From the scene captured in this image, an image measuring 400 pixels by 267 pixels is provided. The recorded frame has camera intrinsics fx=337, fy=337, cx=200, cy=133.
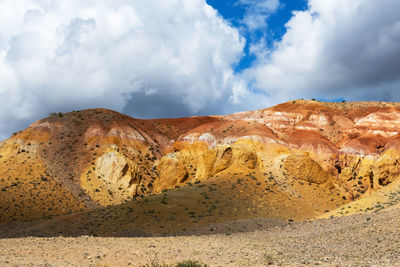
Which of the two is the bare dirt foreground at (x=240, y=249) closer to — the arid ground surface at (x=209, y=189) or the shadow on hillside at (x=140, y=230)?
the arid ground surface at (x=209, y=189)

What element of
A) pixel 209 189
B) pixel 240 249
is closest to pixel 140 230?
pixel 209 189

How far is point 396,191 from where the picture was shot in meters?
26.4

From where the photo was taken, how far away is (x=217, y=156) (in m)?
39.5

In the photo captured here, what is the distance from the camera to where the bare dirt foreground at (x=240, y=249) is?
10.1m

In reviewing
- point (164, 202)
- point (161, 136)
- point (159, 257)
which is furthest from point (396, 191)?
point (161, 136)

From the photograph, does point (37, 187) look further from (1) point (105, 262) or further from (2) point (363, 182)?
(2) point (363, 182)

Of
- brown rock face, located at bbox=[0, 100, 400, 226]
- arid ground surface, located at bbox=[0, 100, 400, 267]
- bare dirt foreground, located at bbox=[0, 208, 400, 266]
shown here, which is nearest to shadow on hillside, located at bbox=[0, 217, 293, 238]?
arid ground surface, located at bbox=[0, 100, 400, 267]

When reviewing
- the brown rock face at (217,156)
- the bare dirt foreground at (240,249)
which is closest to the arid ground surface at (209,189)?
the bare dirt foreground at (240,249)

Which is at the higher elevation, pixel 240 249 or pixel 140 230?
pixel 240 249

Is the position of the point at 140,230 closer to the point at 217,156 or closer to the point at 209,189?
the point at 209,189

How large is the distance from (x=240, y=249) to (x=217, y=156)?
26419 millimetres

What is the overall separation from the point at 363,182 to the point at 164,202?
26364 mm

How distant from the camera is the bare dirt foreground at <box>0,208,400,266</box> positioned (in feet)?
33.1

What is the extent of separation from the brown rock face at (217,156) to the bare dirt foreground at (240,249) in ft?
51.3
